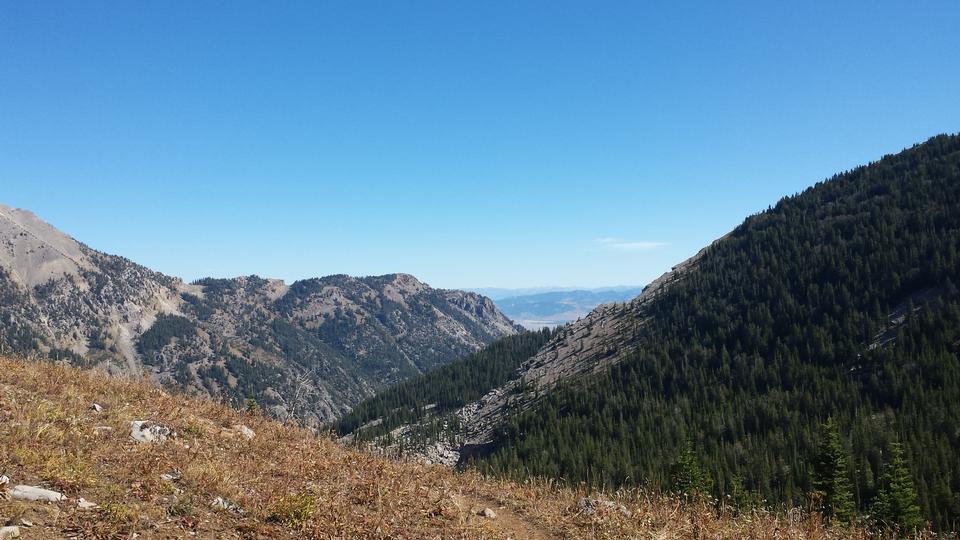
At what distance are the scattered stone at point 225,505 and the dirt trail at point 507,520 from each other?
4883 mm

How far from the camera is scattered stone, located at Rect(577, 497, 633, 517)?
11.7 m

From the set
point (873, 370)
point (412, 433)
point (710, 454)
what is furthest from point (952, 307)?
point (412, 433)

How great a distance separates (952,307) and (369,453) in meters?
183

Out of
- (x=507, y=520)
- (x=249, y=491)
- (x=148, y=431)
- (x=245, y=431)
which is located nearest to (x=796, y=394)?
(x=507, y=520)

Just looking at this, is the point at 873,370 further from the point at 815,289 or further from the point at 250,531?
the point at 250,531

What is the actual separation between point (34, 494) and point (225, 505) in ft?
9.77

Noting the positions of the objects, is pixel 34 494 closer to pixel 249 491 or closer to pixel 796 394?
pixel 249 491

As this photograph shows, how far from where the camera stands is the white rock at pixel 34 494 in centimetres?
802

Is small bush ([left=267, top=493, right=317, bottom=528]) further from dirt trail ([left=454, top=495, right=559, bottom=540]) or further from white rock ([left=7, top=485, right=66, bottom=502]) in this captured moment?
dirt trail ([left=454, top=495, right=559, bottom=540])

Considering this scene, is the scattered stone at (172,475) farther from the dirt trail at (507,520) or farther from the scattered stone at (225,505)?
the dirt trail at (507,520)

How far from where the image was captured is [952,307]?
5354 inches

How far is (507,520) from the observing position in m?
11.7

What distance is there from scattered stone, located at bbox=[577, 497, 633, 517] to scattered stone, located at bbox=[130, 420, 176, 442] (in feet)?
36.1

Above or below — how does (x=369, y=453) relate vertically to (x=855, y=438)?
above
